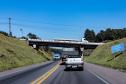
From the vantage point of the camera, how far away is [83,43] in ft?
460

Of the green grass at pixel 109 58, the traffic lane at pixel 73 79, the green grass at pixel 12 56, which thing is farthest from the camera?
the green grass at pixel 12 56

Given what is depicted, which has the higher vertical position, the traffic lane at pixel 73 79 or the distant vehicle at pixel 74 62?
the distant vehicle at pixel 74 62

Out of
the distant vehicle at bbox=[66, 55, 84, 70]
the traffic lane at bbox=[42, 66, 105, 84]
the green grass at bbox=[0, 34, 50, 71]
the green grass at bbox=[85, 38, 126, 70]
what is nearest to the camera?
the traffic lane at bbox=[42, 66, 105, 84]

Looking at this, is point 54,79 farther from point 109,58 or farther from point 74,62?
point 109,58

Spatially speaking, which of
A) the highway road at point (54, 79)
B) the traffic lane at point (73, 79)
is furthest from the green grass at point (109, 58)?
the traffic lane at point (73, 79)

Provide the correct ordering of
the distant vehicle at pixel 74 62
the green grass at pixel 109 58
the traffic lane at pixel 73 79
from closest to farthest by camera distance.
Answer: the traffic lane at pixel 73 79, the distant vehicle at pixel 74 62, the green grass at pixel 109 58

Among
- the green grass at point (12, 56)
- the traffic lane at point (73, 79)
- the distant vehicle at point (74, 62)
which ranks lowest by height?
the traffic lane at point (73, 79)

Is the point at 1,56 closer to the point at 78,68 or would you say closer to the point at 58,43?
the point at 78,68

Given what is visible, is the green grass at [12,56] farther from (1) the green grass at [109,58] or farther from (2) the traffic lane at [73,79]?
(2) the traffic lane at [73,79]

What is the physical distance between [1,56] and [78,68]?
22.2 metres

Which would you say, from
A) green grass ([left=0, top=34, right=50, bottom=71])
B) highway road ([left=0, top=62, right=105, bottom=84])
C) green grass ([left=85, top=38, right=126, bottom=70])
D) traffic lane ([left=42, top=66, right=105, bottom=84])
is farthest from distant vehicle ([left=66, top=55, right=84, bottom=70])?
traffic lane ([left=42, top=66, right=105, bottom=84])

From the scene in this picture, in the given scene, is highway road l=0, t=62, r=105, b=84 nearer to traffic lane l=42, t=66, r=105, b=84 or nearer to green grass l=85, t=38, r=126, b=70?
traffic lane l=42, t=66, r=105, b=84

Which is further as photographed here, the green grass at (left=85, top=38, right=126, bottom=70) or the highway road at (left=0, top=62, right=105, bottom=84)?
the green grass at (left=85, top=38, right=126, bottom=70)

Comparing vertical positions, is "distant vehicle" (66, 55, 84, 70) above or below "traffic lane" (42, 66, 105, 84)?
above
